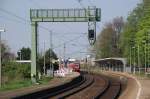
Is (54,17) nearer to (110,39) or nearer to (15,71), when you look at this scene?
(15,71)

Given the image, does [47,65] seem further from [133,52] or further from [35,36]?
[35,36]

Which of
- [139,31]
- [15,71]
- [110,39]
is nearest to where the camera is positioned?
[15,71]

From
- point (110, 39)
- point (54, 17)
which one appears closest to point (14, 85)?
point (54, 17)

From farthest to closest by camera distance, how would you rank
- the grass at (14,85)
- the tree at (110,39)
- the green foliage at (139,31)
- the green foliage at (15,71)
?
the tree at (110,39) → the green foliage at (139,31) → the green foliage at (15,71) → the grass at (14,85)

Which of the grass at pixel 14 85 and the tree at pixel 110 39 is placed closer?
the grass at pixel 14 85

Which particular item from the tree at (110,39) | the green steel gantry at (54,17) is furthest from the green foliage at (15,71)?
the tree at (110,39)

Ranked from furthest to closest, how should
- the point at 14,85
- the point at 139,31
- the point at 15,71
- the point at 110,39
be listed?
the point at 110,39
the point at 139,31
the point at 15,71
the point at 14,85

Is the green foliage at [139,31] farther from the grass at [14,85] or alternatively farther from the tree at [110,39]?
the grass at [14,85]

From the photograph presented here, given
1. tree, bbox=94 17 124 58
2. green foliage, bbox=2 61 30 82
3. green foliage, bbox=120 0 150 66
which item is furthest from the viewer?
tree, bbox=94 17 124 58

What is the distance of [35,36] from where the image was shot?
69.9 meters

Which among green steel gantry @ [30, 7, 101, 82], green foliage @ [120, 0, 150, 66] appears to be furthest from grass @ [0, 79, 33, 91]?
green foliage @ [120, 0, 150, 66]

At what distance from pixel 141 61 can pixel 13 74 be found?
4292cm

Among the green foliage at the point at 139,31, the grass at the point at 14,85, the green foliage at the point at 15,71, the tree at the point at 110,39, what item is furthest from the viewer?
the tree at the point at 110,39

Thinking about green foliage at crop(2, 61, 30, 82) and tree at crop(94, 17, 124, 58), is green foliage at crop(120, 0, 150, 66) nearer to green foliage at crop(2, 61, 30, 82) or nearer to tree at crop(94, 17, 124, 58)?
green foliage at crop(2, 61, 30, 82)
